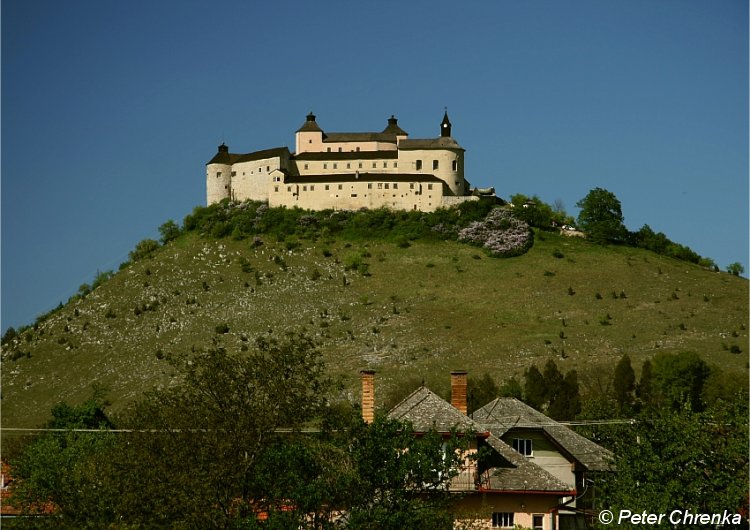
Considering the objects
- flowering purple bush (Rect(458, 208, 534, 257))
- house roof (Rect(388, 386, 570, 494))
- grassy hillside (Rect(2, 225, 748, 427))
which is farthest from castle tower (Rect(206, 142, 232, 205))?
house roof (Rect(388, 386, 570, 494))

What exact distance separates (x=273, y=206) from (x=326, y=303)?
1959 cm

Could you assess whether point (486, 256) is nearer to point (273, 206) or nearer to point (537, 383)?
point (273, 206)

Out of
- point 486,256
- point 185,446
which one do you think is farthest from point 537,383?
point 185,446

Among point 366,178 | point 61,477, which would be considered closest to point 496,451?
point 61,477

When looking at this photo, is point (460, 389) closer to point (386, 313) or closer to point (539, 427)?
point (539, 427)

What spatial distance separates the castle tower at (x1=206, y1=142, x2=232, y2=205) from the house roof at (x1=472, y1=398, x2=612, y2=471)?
104018 mm

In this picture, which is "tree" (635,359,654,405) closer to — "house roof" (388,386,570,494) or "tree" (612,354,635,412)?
"tree" (612,354,635,412)

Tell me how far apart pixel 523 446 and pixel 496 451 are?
4455 mm

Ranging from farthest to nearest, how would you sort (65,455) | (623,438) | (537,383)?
1. (537,383)
2. (65,455)
3. (623,438)

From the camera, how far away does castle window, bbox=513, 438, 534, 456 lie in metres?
51.0

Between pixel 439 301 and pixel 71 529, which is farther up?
pixel 439 301

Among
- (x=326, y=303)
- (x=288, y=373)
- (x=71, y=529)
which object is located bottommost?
(x=71, y=529)

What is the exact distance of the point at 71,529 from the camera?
135 ft

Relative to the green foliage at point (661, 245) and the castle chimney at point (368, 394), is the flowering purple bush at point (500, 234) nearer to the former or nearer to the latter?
the green foliage at point (661, 245)
